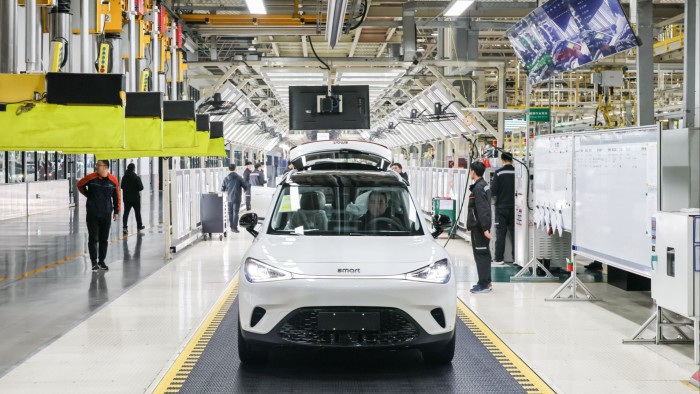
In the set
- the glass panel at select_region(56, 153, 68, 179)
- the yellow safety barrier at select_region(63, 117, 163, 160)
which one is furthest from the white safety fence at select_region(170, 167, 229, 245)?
the glass panel at select_region(56, 153, 68, 179)

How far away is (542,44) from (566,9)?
118 cm

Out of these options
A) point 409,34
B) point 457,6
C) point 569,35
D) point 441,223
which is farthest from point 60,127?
point 409,34

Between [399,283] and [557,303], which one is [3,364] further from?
[557,303]

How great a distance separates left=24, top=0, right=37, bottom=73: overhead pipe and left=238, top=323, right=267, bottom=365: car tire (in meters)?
3.93

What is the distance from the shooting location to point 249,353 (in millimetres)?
5848

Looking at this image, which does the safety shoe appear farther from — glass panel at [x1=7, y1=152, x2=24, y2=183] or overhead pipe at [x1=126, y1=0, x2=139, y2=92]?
glass panel at [x1=7, y1=152, x2=24, y2=183]

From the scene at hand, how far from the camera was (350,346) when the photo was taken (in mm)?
→ 5414

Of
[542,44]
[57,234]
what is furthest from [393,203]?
[57,234]

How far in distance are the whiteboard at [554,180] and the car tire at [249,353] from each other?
4927 mm

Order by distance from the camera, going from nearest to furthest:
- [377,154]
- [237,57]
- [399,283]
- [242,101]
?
[399,283] → [377,154] → [237,57] → [242,101]

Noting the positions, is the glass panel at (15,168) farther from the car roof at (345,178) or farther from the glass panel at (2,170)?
the car roof at (345,178)

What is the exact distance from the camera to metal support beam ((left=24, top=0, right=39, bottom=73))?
25.1 feet

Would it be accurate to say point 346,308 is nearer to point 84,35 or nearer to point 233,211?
point 84,35

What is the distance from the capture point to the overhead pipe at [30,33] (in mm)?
7652
